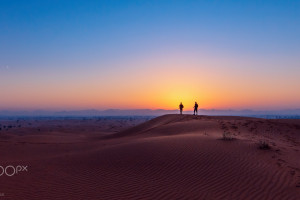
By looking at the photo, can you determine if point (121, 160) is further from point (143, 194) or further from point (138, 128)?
point (138, 128)

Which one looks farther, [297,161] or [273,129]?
[273,129]

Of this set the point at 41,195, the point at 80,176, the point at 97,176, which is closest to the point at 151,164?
the point at 97,176

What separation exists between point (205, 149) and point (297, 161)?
3.56 meters

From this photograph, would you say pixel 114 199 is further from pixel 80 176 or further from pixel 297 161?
pixel 297 161

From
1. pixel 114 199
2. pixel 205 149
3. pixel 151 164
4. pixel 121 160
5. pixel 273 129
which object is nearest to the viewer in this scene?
pixel 114 199

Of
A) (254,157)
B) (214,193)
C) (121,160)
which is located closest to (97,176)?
(121,160)

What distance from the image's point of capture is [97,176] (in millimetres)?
8398

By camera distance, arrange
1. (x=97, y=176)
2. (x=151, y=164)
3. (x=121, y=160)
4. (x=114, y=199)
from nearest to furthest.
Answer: (x=114, y=199), (x=97, y=176), (x=151, y=164), (x=121, y=160)

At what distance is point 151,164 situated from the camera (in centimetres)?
920

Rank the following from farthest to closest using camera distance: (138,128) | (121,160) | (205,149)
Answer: (138,128)
(205,149)
(121,160)

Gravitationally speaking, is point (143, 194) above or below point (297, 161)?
below

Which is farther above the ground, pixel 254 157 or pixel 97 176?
pixel 254 157

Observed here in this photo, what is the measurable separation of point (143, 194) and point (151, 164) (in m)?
2.37

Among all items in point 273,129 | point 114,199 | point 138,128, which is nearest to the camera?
point 114,199
